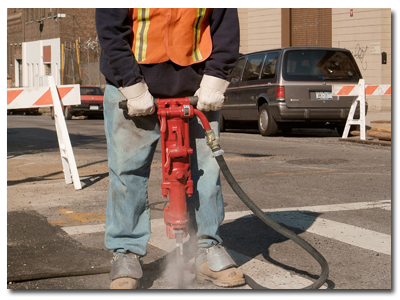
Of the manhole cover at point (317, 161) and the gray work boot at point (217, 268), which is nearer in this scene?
the gray work boot at point (217, 268)

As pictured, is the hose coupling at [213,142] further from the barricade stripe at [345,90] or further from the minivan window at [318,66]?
the minivan window at [318,66]

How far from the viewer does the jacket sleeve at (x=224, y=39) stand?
3697 mm

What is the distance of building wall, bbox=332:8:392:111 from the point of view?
24156 mm

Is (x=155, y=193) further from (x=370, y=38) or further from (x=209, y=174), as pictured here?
(x=370, y=38)

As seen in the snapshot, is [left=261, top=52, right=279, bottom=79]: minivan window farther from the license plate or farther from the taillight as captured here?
the license plate

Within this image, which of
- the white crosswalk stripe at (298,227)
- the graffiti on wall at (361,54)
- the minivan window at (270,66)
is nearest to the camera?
the white crosswalk stripe at (298,227)

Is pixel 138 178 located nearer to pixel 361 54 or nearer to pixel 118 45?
pixel 118 45

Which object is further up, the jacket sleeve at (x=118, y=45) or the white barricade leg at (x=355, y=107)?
the jacket sleeve at (x=118, y=45)

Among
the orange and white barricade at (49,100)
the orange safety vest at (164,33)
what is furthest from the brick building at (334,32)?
the orange safety vest at (164,33)

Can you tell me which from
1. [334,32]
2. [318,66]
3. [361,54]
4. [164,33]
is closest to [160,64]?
[164,33]

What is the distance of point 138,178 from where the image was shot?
3.81 meters

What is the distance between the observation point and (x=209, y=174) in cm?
386

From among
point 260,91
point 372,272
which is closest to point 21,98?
point 372,272

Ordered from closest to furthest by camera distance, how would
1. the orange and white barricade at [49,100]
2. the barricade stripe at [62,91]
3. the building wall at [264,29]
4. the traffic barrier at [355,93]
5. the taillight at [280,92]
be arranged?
the orange and white barricade at [49,100] → the barricade stripe at [62,91] → the traffic barrier at [355,93] → the taillight at [280,92] → the building wall at [264,29]
